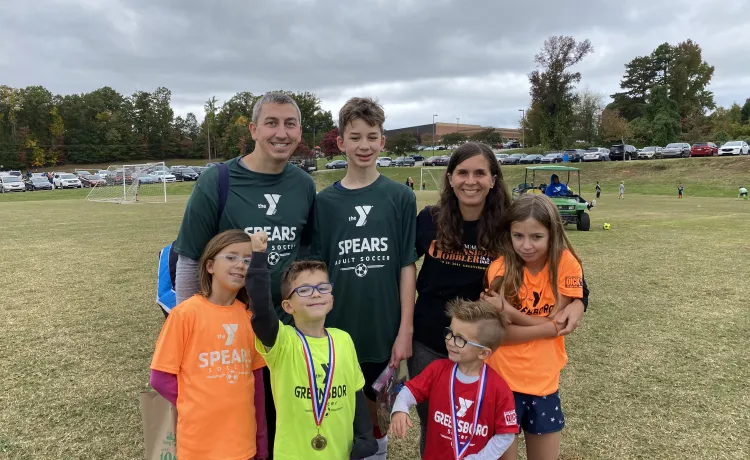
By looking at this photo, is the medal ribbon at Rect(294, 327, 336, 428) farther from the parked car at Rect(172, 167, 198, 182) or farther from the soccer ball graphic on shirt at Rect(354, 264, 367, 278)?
the parked car at Rect(172, 167, 198, 182)

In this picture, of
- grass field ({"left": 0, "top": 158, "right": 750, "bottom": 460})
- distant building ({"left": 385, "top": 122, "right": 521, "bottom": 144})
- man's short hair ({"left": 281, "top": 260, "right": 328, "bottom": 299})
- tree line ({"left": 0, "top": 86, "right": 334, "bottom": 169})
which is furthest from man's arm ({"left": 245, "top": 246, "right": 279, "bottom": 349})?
distant building ({"left": 385, "top": 122, "right": 521, "bottom": 144})

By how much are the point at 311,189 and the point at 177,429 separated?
1.34m

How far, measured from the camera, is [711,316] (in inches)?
236

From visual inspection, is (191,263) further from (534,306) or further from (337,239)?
(534,306)

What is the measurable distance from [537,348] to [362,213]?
111cm

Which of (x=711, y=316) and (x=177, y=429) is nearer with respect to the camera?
(x=177, y=429)

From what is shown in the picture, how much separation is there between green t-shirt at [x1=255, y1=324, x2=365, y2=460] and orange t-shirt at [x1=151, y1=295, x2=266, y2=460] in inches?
7.7

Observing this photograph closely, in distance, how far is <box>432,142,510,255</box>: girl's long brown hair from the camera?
2463 mm

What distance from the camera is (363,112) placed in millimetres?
2521

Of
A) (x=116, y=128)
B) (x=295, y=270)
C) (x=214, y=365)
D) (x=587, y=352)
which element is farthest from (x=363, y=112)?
(x=116, y=128)

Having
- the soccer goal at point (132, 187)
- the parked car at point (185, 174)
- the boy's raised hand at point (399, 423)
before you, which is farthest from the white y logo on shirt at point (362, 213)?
the parked car at point (185, 174)

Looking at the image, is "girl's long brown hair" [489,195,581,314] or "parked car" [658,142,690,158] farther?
"parked car" [658,142,690,158]

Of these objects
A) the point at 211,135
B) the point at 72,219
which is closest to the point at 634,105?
the point at 211,135

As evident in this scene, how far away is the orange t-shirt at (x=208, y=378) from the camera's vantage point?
83.2 inches
